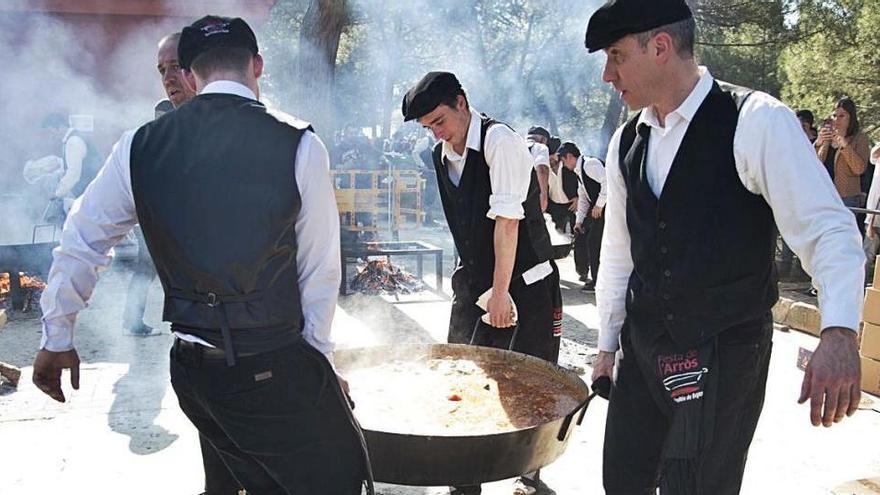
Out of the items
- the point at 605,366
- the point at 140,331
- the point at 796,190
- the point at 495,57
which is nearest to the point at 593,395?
the point at 605,366

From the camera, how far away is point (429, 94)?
3293 mm

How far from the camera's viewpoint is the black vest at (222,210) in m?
2.04

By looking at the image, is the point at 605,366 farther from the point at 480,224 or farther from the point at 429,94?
the point at 429,94

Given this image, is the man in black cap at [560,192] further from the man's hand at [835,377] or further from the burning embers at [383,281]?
the man's hand at [835,377]

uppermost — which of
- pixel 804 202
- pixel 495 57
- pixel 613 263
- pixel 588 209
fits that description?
pixel 495 57

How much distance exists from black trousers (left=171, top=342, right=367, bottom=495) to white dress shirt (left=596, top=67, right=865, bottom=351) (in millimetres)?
1182

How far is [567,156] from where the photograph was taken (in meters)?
9.63

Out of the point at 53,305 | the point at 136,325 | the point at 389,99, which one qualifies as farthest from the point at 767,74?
the point at 53,305

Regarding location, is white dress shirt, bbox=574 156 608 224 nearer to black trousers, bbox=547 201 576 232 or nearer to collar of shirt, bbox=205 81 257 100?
black trousers, bbox=547 201 576 232

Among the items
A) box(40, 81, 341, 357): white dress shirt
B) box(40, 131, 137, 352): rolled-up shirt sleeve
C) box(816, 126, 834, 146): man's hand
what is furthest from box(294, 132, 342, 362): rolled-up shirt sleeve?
box(816, 126, 834, 146): man's hand

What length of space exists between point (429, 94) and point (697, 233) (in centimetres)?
160

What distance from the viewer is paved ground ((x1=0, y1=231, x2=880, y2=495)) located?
3830 mm

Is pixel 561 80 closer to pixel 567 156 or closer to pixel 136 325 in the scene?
pixel 567 156

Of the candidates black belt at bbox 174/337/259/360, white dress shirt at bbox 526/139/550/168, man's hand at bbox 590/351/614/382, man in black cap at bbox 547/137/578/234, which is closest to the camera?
black belt at bbox 174/337/259/360
